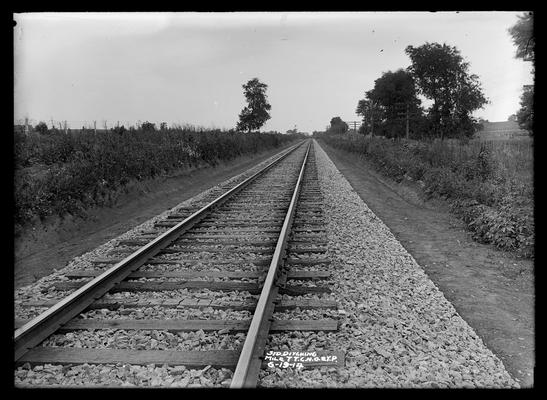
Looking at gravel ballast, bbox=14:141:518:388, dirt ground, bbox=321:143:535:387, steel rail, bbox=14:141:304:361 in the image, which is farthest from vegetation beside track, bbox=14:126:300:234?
dirt ground, bbox=321:143:535:387

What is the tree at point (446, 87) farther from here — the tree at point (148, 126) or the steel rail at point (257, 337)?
the steel rail at point (257, 337)

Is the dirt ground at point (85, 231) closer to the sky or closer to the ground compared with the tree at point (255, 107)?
closer to the ground

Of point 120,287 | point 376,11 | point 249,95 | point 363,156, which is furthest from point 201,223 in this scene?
point 249,95

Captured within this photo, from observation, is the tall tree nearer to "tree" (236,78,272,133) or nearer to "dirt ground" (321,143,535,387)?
"dirt ground" (321,143,535,387)

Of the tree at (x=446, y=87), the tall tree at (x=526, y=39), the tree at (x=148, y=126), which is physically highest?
the tree at (x=446, y=87)

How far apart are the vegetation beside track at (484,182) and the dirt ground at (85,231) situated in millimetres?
6591

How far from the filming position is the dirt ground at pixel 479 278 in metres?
3.90

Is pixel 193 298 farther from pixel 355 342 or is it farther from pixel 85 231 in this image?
pixel 85 231

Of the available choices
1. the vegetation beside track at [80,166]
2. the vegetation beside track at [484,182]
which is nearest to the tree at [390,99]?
the vegetation beside track at [484,182]

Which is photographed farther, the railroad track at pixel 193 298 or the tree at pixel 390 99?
the tree at pixel 390 99

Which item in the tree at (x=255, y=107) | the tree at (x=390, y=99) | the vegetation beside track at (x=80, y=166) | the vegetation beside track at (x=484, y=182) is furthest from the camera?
the tree at (x=255, y=107)

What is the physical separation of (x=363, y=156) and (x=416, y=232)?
19.8 meters

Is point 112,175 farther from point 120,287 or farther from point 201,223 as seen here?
point 120,287
